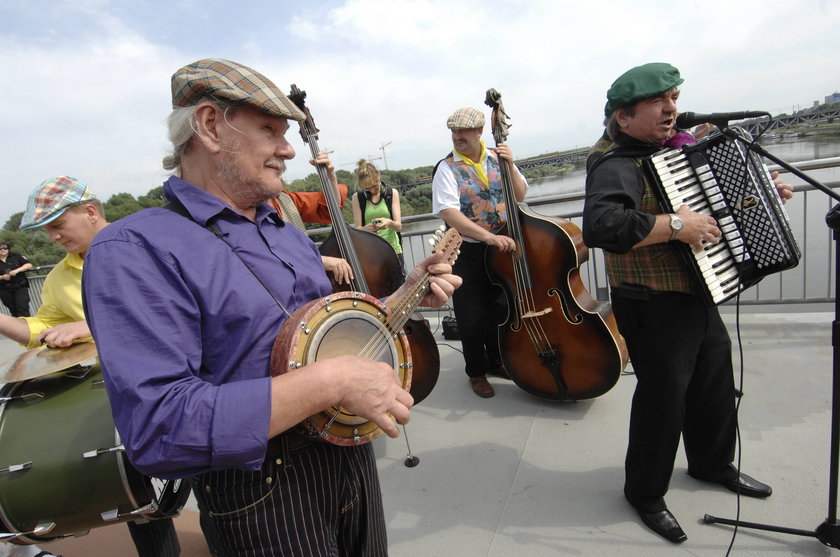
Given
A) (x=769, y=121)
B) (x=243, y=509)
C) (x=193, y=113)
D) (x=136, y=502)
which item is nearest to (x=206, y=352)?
(x=243, y=509)

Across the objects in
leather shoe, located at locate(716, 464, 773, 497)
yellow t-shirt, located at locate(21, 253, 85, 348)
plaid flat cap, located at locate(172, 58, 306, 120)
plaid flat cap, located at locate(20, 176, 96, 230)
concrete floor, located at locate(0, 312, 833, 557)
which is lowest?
concrete floor, located at locate(0, 312, 833, 557)

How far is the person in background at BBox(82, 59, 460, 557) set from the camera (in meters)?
0.89

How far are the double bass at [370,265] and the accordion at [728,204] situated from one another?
1572 mm

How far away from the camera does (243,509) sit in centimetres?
116

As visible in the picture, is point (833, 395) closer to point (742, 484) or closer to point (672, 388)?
point (672, 388)

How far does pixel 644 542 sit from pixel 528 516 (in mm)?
542

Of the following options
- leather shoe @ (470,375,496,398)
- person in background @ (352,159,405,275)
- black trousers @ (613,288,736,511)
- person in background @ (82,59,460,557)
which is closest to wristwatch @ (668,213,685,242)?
black trousers @ (613,288,736,511)

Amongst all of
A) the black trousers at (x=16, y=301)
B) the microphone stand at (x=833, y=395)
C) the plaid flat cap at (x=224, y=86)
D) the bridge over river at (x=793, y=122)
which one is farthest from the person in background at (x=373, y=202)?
the black trousers at (x=16, y=301)

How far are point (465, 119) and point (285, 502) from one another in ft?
9.69

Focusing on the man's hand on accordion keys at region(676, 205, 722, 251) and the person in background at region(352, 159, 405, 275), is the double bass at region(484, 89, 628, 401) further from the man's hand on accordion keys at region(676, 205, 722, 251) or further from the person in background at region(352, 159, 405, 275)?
the person in background at region(352, 159, 405, 275)

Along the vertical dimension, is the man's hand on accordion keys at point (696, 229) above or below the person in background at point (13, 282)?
above

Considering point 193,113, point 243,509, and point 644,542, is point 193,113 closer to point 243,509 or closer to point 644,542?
point 243,509

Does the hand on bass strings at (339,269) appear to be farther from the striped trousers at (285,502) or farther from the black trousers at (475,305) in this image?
the striped trousers at (285,502)

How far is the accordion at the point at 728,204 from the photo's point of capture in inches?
76.7
